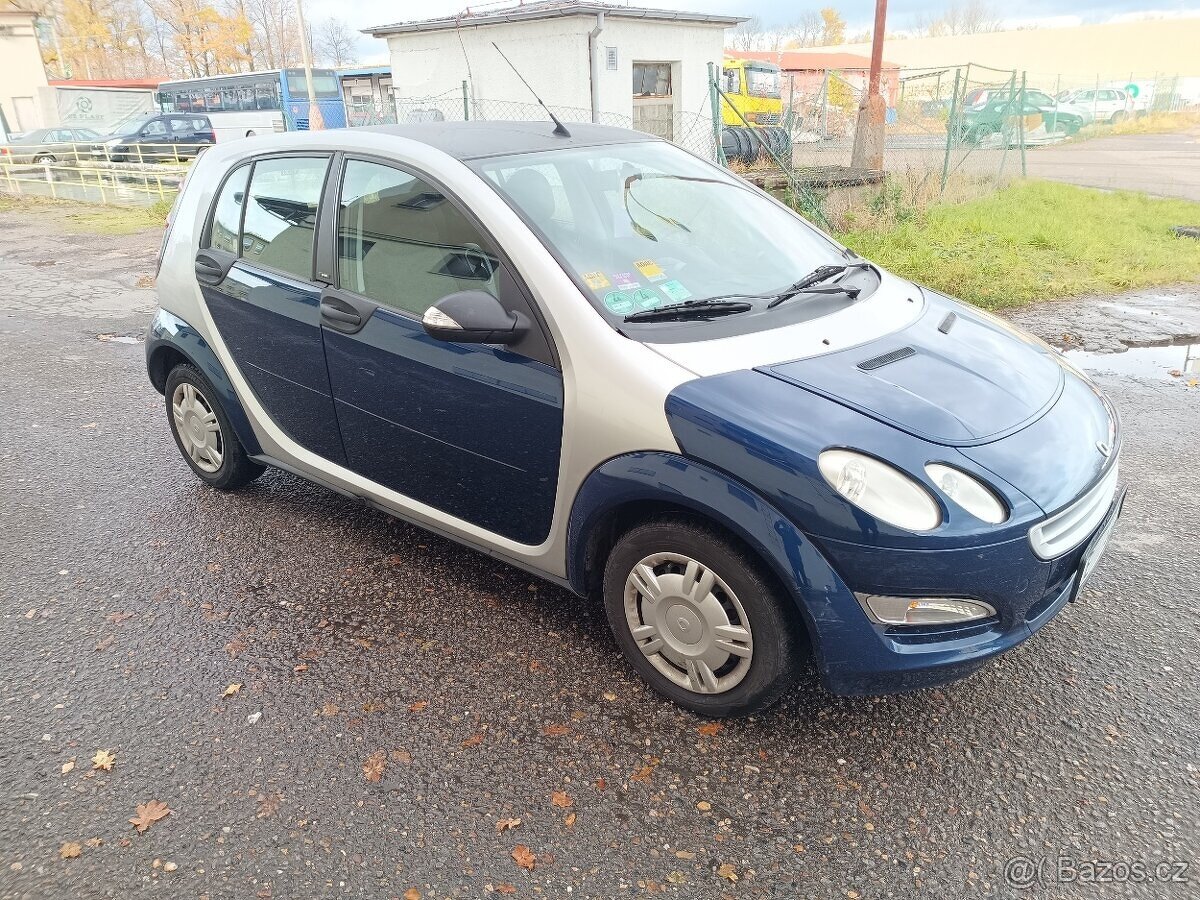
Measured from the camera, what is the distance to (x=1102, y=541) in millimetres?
2705

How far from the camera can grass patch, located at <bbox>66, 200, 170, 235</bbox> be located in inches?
589

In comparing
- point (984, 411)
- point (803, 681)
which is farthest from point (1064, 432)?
point (803, 681)

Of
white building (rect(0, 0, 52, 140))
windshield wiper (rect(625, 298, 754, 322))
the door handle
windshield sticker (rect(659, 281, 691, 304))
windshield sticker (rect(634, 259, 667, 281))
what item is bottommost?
the door handle

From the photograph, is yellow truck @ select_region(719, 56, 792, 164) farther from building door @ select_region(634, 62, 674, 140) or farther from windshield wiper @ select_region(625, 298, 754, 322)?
windshield wiper @ select_region(625, 298, 754, 322)

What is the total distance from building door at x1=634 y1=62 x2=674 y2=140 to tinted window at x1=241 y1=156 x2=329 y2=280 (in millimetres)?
16105

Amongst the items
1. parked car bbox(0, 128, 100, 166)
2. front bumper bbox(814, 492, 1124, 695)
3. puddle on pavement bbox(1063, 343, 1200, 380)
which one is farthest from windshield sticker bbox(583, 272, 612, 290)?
parked car bbox(0, 128, 100, 166)

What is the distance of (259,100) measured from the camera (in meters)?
34.2

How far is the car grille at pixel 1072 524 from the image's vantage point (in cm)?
240

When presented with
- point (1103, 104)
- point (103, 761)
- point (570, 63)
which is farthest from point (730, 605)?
point (1103, 104)

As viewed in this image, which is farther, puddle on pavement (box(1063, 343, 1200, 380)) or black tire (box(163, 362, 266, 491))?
puddle on pavement (box(1063, 343, 1200, 380))

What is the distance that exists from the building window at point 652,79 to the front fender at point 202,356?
53.6 ft

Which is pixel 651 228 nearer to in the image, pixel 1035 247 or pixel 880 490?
pixel 880 490

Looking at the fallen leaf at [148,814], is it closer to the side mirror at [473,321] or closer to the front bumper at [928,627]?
the side mirror at [473,321]

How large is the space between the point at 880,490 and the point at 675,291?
3.52 ft
